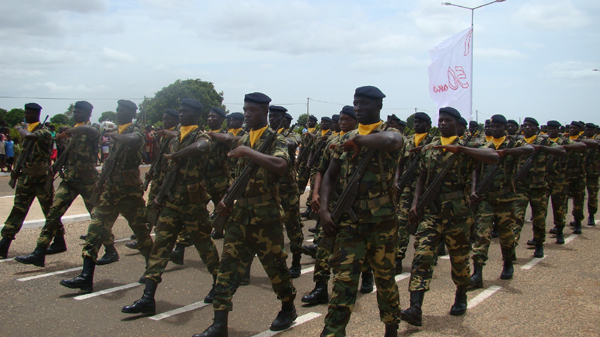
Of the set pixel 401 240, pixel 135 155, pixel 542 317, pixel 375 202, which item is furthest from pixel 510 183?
pixel 135 155

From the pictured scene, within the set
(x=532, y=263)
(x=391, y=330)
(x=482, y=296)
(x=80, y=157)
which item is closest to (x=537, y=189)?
(x=532, y=263)

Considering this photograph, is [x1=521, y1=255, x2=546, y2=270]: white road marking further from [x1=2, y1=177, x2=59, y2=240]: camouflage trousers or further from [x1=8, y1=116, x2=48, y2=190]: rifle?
[x1=8, y1=116, x2=48, y2=190]: rifle

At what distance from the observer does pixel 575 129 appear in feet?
33.0

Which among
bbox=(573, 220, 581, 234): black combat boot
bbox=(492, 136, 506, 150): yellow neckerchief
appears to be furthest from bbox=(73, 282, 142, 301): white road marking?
bbox=(573, 220, 581, 234): black combat boot

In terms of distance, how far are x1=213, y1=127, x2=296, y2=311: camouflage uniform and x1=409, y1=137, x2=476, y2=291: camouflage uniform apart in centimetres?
135

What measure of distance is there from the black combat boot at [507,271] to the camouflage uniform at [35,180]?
236 inches

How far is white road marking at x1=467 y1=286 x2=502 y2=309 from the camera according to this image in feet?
17.0

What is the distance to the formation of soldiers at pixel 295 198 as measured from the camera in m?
3.75

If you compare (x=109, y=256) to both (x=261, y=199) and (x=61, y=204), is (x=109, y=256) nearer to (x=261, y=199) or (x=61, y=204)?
(x=61, y=204)

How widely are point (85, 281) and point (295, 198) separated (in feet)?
8.29

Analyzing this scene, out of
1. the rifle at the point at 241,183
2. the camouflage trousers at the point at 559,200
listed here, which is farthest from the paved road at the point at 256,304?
the camouflage trousers at the point at 559,200

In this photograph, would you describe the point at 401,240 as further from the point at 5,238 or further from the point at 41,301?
the point at 5,238

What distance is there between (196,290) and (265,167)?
222cm

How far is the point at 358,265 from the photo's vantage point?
3662 mm
